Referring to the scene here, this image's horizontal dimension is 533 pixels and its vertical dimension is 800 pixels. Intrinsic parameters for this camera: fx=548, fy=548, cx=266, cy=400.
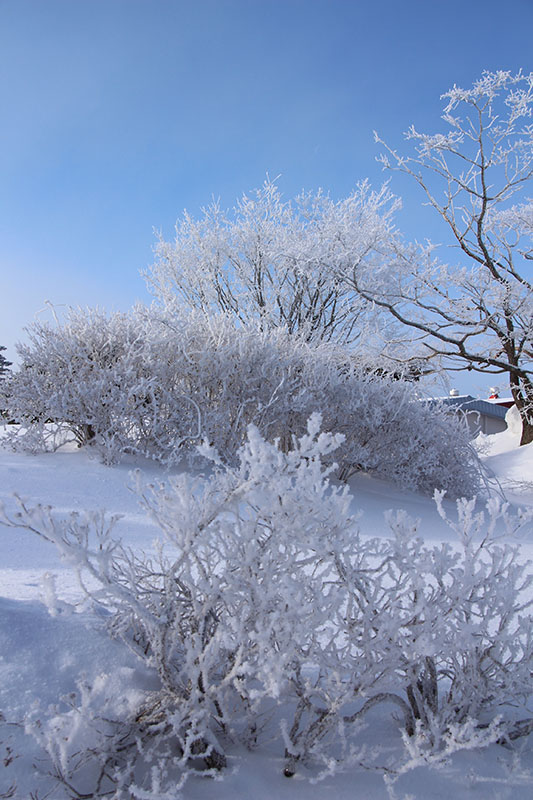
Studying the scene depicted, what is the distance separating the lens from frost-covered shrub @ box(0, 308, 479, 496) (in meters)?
6.39

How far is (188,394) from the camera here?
261 inches

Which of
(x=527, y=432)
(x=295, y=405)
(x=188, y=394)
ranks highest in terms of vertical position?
(x=188, y=394)

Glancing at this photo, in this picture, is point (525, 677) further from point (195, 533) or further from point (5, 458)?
point (5, 458)

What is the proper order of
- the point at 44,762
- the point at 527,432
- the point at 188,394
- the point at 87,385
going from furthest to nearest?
the point at 527,432, the point at 188,394, the point at 87,385, the point at 44,762

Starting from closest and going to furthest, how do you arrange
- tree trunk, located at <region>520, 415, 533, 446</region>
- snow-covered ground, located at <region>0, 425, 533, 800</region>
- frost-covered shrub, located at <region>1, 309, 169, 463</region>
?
1. snow-covered ground, located at <region>0, 425, 533, 800</region>
2. frost-covered shrub, located at <region>1, 309, 169, 463</region>
3. tree trunk, located at <region>520, 415, 533, 446</region>

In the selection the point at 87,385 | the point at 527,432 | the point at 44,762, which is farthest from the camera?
the point at 527,432

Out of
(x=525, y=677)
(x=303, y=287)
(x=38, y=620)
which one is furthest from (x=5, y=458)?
(x=303, y=287)

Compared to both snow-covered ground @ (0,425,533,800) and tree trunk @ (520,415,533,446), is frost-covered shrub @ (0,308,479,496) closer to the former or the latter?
snow-covered ground @ (0,425,533,800)

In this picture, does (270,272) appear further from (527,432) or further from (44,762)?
(44,762)

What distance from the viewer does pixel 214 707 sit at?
1697 millimetres

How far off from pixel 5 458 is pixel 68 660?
5.41 m

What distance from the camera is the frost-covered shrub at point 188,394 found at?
6.39 m

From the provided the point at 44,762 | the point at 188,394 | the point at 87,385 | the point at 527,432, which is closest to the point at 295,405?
the point at 188,394

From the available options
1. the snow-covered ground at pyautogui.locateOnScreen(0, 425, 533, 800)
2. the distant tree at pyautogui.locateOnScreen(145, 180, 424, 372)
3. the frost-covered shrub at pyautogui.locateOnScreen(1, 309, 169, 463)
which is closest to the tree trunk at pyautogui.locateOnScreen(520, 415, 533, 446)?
the distant tree at pyautogui.locateOnScreen(145, 180, 424, 372)
